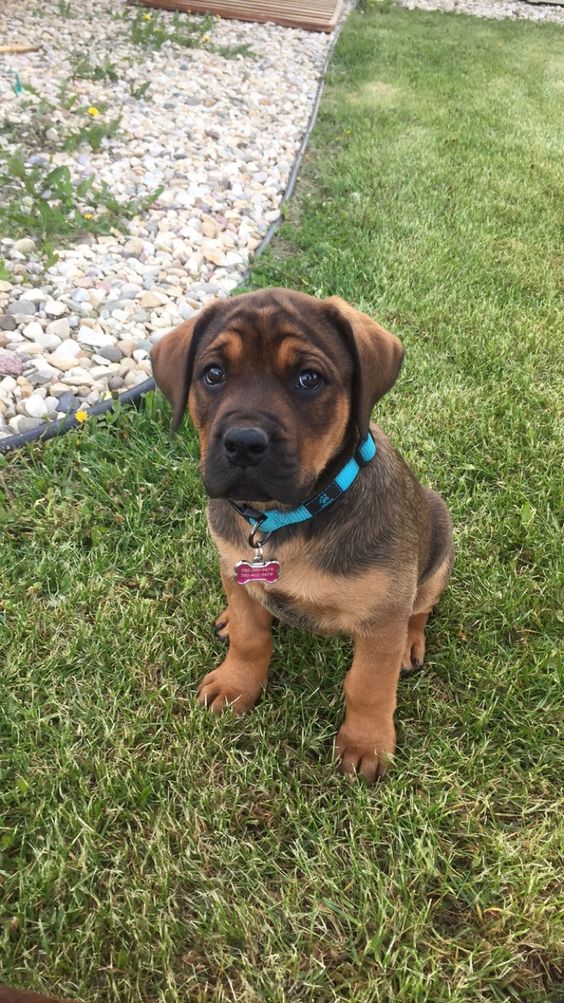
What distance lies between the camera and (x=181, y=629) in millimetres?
3410

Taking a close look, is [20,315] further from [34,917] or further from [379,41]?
[379,41]

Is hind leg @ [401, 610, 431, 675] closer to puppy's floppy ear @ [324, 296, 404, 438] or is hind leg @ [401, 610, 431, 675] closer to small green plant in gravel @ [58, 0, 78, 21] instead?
puppy's floppy ear @ [324, 296, 404, 438]

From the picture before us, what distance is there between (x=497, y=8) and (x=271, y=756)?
23.8m

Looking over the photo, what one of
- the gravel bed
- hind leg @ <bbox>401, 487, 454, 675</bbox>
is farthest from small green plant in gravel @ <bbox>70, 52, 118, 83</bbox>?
the gravel bed

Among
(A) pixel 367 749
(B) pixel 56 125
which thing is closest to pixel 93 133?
(B) pixel 56 125

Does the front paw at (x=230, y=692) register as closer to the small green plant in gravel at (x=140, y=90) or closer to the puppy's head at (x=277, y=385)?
the puppy's head at (x=277, y=385)

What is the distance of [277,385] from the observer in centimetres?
242

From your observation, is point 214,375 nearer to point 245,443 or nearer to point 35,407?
point 245,443

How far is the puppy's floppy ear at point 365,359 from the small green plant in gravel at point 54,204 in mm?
3767

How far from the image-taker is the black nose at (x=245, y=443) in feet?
7.18

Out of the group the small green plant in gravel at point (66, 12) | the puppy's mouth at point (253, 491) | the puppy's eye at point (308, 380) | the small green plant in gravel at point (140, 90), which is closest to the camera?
the puppy's mouth at point (253, 491)

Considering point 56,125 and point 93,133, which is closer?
point 93,133

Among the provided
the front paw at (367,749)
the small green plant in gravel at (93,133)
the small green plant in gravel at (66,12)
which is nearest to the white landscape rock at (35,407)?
the front paw at (367,749)

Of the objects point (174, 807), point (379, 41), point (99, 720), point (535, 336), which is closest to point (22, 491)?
point (99, 720)
